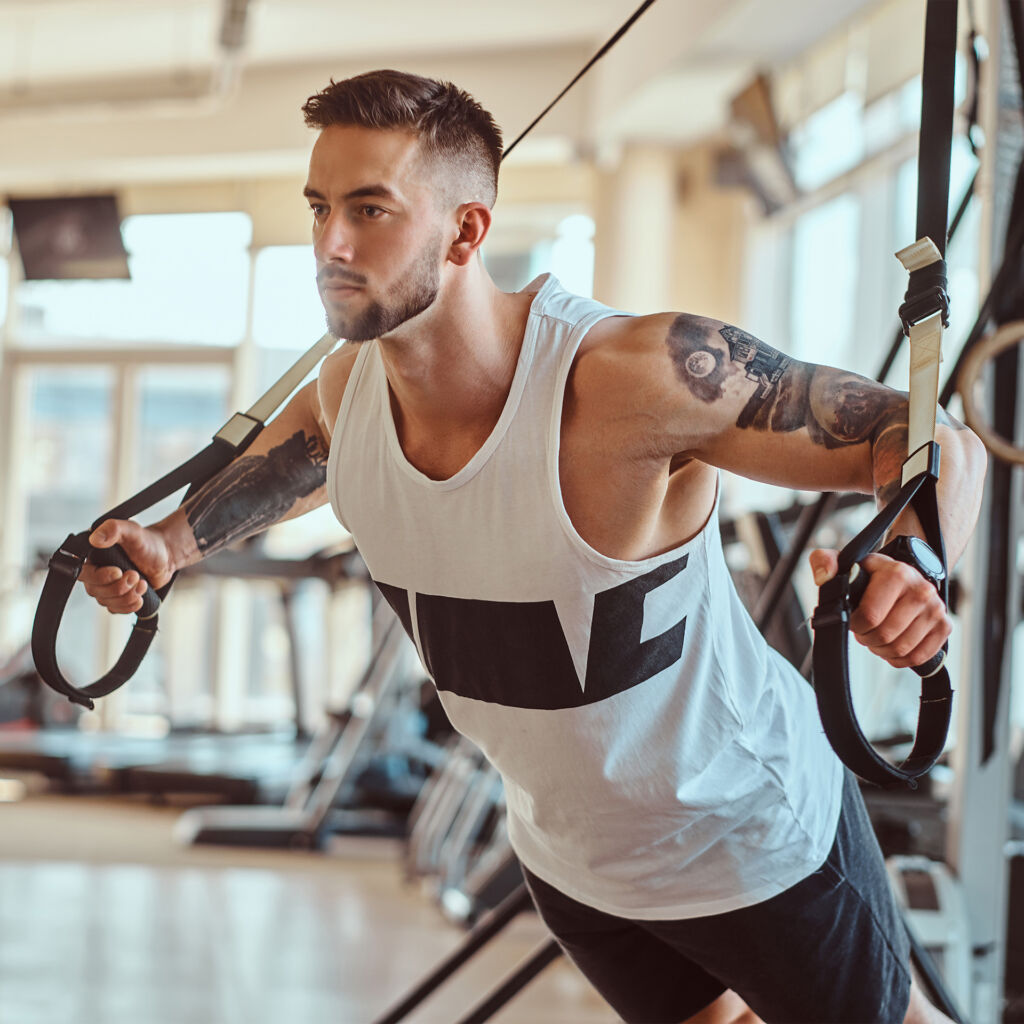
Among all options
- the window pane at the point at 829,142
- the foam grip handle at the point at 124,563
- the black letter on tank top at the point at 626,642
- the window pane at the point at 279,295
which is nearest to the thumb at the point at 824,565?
the black letter on tank top at the point at 626,642

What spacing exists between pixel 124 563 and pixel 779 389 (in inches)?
27.6

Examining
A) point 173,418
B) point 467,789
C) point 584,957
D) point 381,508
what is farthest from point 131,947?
point 173,418

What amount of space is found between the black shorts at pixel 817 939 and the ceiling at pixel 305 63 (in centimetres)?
466

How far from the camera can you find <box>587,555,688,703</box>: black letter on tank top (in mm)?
1213

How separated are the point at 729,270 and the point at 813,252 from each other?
0.59m

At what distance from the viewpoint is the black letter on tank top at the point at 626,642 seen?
1.21m

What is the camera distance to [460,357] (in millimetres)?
1251

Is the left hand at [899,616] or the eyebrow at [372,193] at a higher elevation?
the eyebrow at [372,193]

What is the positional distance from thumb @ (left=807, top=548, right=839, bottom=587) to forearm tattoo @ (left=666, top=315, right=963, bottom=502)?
0.22 meters

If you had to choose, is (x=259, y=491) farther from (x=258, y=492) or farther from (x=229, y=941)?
(x=229, y=941)

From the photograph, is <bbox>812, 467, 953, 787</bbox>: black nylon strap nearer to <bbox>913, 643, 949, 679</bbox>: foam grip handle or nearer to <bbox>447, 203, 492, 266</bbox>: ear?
<bbox>913, 643, 949, 679</bbox>: foam grip handle

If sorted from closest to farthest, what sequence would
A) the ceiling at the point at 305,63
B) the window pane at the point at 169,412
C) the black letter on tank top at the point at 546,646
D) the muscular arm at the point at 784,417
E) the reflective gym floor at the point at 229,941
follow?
1. the muscular arm at the point at 784,417
2. the black letter on tank top at the point at 546,646
3. the reflective gym floor at the point at 229,941
4. the ceiling at the point at 305,63
5. the window pane at the point at 169,412

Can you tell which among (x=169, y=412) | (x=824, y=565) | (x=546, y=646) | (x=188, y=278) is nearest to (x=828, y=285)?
(x=188, y=278)

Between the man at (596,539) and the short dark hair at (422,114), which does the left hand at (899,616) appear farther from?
the short dark hair at (422,114)
